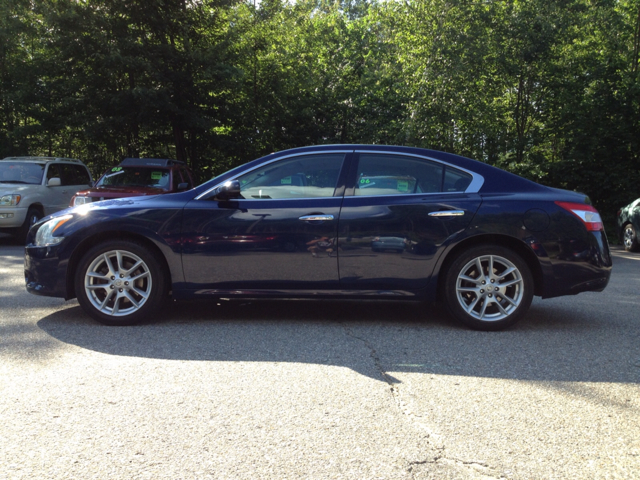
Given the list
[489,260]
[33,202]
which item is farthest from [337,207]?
[33,202]

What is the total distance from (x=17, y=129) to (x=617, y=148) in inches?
760

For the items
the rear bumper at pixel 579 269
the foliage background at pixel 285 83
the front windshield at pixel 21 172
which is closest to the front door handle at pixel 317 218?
the rear bumper at pixel 579 269

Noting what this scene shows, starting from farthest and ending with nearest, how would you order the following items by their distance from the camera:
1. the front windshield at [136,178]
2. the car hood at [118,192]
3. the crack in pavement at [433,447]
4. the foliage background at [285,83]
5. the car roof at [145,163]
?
the foliage background at [285,83] → the car roof at [145,163] → the front windshield at [136,178] → the car hood at [118,192] → the crack in pavement at [433,447]

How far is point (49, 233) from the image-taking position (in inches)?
222

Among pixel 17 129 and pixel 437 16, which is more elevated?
pixel 437 16

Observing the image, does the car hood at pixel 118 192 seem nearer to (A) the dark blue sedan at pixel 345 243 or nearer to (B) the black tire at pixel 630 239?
(A) the dark blue sedan at pixel 345 243

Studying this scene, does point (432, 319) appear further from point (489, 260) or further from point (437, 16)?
point (437, 16)

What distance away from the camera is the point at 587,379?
4.11m

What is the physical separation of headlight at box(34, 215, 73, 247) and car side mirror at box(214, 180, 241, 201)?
134 centimetres

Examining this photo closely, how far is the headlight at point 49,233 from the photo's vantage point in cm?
561

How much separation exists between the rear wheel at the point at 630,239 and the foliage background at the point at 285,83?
5.03m

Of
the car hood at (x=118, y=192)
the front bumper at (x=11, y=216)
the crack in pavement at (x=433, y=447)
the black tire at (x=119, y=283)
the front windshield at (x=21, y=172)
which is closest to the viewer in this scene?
the crack in pavement at (x=433, y=447)

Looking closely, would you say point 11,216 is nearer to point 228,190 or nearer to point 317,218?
point 228,190

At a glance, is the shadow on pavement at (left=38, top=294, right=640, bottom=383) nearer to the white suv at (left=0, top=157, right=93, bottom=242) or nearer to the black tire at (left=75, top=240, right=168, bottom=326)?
the black tire at (left=75, top=240, right=168, bottom=326)
